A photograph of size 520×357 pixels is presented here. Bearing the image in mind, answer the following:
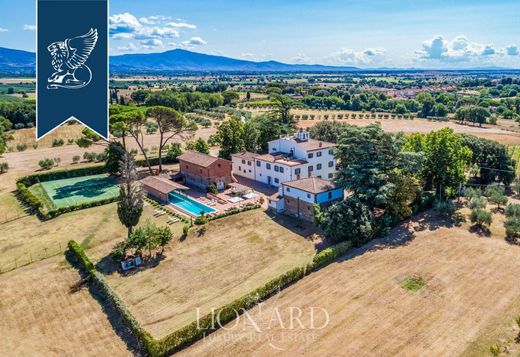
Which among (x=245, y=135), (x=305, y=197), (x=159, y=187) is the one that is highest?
(x=245, y=135)

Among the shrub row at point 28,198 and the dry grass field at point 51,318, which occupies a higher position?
the shrub row at point 28,198

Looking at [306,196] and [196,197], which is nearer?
[306,196]

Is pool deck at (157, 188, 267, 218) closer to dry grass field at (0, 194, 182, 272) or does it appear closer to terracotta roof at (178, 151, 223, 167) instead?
dry grass field at (0, 194, 182, 272)

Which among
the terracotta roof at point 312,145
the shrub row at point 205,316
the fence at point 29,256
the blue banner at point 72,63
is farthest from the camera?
the terracotta roof at point 312,145

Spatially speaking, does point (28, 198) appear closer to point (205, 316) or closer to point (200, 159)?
point (200, 159)

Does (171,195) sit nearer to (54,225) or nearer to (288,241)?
(54,225)

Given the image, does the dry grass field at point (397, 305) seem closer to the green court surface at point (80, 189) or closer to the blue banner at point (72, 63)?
the blue banner at point (72, 63)

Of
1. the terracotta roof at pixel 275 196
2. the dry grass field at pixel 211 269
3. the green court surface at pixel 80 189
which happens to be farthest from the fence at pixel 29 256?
the terracotta roof at pixel 275 196

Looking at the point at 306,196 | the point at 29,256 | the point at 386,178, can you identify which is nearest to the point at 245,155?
the point at 306,196
